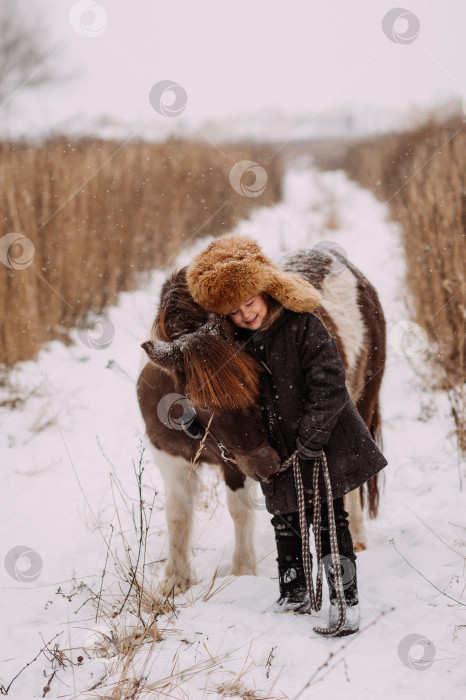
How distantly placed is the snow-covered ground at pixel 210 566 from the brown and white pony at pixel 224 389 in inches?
7.0

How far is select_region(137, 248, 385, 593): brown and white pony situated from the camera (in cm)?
204

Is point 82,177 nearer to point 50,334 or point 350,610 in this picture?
point 50,334

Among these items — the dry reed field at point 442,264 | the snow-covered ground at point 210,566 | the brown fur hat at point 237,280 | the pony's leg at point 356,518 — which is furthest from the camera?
the dry reed field at point 442,264

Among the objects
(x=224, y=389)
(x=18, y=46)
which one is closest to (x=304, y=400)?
(x=224, y=389)

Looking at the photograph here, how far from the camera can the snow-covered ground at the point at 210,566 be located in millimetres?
1898

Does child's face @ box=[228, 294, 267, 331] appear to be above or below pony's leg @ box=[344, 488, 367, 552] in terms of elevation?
above

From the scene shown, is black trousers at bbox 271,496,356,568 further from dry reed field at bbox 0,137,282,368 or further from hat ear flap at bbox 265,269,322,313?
dry reed field at bbox 0,137,282,368

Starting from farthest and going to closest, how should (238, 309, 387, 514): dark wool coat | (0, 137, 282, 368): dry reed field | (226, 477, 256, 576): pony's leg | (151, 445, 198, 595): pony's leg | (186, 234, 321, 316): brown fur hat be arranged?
(0, 137, 282, 368): dry reed field < (226, 477, 256, 576): pony's leg < (151, 445, 198, 595): pony's leg < (238, 309, 387, 514): dark wool coat < (186, 234, 321, 316): brown fur hat

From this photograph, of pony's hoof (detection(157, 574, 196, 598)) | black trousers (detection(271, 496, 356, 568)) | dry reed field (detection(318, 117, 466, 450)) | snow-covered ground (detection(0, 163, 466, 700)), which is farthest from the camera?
dry reed field (detection(318, 117, 466, 450))

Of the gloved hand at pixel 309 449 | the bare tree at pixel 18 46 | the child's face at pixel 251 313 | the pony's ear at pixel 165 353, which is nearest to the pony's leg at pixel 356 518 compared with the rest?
the gloved hand at pixel 309 449

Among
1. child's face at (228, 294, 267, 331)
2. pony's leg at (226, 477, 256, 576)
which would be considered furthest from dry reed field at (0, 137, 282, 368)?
child's face at (228, 294, 267, 331)

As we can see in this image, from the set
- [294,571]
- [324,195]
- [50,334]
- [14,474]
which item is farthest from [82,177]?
[324,195]

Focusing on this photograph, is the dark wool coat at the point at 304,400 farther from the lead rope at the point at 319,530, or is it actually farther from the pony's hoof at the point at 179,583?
the pony's hoof at the point at 179,583

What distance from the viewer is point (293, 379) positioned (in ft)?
7.23
